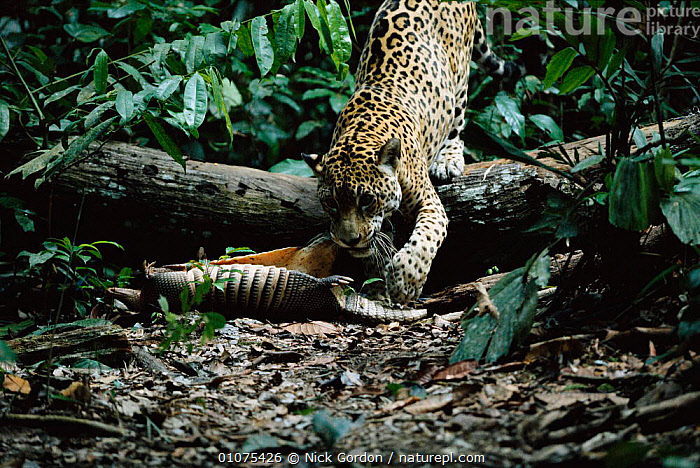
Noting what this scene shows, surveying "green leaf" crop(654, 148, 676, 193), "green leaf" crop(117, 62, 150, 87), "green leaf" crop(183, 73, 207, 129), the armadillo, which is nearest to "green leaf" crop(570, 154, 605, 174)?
"green leaf" crop(654, 148, 676, 193)

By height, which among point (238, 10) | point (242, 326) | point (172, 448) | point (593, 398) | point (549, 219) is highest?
point (238, 10)

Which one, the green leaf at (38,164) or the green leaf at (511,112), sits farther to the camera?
the green leaf at (511,112)

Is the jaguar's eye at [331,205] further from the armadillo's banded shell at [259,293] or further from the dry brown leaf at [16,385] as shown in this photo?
the dry brown leaf at [16,385]

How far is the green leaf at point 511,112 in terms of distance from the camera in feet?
23.8

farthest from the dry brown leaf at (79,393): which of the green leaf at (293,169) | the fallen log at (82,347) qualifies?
the green leaf at (293,169)

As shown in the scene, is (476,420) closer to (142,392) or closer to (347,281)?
(142,392)

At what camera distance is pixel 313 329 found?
4336mm

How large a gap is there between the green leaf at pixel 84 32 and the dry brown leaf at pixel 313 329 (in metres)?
4.21

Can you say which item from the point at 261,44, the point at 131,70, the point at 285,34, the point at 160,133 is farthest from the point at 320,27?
the point at 131,70

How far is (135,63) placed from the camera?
19.2ft

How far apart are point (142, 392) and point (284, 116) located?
593 cm

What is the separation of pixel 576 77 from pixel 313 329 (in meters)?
2.26

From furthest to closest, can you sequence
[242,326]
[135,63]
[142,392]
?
[135,63] → [242,326] → [142,392]

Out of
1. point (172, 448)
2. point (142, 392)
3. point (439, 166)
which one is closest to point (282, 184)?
point (439, 166)
